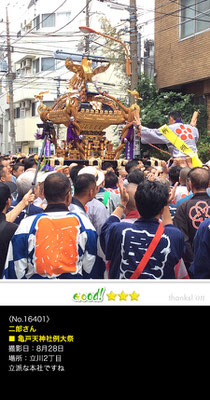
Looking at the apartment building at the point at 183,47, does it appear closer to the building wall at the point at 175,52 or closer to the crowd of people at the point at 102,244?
the building wall at the point at 175,52

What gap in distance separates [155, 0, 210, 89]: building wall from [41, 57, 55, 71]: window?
54.0ft

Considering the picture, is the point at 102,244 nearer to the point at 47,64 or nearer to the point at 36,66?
the point at 47,64

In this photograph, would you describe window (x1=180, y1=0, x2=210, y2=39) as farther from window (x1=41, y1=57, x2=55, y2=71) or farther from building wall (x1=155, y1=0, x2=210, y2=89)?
window (x1=41, y1=57, x2=55, y2=71)

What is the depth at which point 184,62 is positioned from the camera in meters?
16.1

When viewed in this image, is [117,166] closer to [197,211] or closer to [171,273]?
[197,211]

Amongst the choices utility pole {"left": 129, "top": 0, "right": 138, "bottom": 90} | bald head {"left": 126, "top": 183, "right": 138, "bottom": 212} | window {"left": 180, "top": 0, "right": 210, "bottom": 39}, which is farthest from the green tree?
bald head {"left": 126, "top": 183, "right": 138, "bottom": 212}

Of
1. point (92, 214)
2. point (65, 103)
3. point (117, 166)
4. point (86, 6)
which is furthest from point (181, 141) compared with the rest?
point (86, 6)

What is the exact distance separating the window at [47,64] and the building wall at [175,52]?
16.5 metres

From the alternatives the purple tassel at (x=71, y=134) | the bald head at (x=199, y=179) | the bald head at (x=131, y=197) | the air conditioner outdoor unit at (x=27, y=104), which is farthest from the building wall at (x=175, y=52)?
the air conditioner outdoor unit at (x=27, y=104)

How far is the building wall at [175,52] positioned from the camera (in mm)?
15234

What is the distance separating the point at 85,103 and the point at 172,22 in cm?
840

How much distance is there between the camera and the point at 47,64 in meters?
33.2

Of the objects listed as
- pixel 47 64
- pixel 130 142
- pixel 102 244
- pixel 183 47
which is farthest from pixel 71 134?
pixel 47 64

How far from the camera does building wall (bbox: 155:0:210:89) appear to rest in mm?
15234
